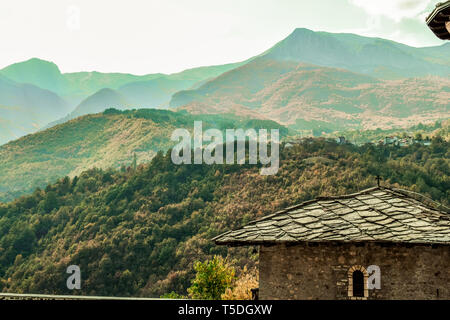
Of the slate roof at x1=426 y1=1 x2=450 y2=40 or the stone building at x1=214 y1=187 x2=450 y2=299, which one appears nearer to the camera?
the slate roof at x1=426 y1=1 x2=450 y2=40

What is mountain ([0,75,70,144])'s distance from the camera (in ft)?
573

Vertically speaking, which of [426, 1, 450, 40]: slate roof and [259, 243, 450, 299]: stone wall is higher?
[426, 1, 450, 40]: slate roof

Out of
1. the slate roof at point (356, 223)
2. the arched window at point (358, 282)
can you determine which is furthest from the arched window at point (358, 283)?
the slate roof at point (356, 223)

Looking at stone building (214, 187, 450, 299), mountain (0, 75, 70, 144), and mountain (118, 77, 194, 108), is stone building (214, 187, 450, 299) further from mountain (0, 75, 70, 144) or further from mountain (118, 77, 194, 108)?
mountain (118, 77, 194, 108)

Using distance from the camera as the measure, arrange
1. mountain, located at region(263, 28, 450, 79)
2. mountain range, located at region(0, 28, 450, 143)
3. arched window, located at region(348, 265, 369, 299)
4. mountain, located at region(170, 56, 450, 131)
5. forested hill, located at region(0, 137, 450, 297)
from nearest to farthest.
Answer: arched window, located at region(348, 265, 369, 299) → forested hill, located at region(0, 137, 450, 297) → mountain, located at region(170, 56, 450, 131) → mountain range, located at region(0, 28, 450, 143) → mountain, located at region(263, 28, 450, 79)

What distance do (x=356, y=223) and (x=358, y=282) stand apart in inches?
38.3

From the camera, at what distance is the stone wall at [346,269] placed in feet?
27.1

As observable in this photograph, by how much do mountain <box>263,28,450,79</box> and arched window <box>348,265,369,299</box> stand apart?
150120 millimetres

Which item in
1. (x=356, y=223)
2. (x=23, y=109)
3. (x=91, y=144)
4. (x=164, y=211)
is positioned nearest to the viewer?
(x=356, y=223)

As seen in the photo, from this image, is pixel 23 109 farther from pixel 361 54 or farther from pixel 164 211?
pixel 164 211

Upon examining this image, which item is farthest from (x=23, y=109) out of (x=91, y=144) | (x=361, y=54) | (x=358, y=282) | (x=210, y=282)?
(x=358, y=282)

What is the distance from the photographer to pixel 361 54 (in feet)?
573

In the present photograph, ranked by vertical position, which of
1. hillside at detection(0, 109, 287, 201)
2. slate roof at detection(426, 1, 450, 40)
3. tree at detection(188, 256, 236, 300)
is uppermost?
hillside at detection(0, 109, 287, 201)

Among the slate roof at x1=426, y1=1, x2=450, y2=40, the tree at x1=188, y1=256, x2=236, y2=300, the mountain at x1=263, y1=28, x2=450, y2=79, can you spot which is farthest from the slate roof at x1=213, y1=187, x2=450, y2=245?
the mountain at x1=263, y1=28, x2=450, y2=79
